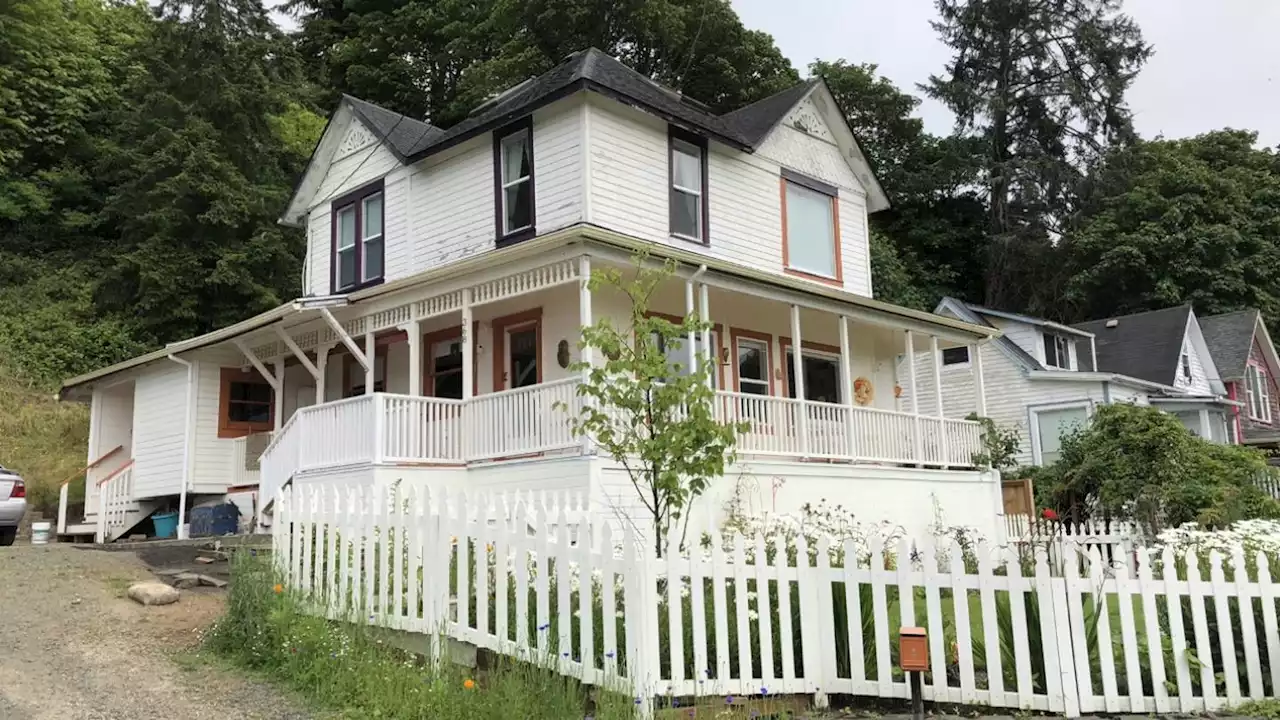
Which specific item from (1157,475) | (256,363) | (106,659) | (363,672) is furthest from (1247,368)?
(106,659)

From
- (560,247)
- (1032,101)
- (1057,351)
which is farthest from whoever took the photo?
(1032,101)

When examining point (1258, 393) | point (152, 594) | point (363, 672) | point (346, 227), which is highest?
point (346, 227)

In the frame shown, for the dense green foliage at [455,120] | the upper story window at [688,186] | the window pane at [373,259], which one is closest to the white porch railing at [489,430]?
the upper story window at [688,186]

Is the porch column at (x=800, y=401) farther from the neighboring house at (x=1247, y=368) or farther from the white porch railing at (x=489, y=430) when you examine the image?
the neighboring house at (x=1247, y=368)

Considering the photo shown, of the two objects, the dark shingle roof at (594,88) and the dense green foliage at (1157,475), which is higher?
the dark shingle roof at (594,88)

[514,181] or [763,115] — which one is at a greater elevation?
[763,115]

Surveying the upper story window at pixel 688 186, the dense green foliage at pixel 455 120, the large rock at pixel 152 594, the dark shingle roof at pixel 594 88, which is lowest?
the large rock at pixel 152 594

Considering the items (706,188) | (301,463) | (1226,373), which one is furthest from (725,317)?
(1226,373)

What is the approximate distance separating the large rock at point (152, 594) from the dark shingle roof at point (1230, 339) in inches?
1611

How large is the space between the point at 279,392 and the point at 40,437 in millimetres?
10648

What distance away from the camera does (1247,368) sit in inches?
1571

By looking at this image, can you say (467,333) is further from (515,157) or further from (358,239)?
(358,239)

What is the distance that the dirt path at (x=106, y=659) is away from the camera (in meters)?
5.93

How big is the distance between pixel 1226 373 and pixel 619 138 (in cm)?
3381
